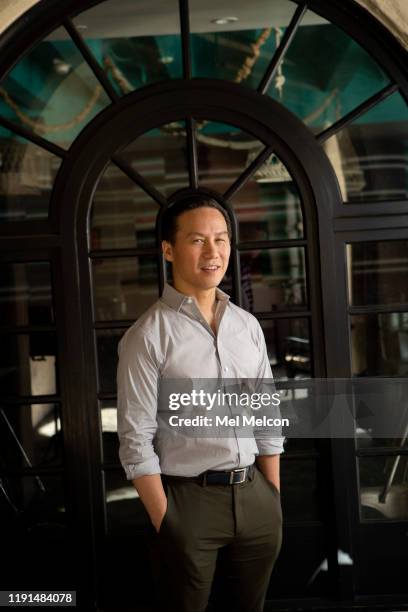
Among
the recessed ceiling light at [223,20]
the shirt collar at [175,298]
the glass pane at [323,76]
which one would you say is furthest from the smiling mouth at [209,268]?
the recessed ceiling light at [223,20]

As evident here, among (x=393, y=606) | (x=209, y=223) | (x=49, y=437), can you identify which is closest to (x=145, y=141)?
(x=209, y=223)

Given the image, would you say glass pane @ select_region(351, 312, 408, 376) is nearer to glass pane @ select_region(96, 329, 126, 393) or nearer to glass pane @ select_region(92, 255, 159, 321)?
glass pane @ select_region(92, 255, 159, 321)

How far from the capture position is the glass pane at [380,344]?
3.15 m

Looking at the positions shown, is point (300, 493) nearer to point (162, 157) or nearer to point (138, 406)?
point (138, 406)

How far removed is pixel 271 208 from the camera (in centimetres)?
313

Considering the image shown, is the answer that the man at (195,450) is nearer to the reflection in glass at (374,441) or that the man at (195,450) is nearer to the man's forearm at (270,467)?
the man's forearm at (270,467)

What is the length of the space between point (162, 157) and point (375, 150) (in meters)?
0.89

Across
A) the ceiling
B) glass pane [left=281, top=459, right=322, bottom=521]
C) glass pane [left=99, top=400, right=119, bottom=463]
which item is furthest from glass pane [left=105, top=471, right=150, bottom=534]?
the ceiling

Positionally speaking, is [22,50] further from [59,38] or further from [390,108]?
[390,108]

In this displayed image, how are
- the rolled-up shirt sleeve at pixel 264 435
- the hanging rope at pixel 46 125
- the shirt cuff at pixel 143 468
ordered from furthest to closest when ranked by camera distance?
the hanging rope at pixel 46 125
the rolled-up shirt sleeve at pixel 264 435
the shirt cuff at pixel 143 468

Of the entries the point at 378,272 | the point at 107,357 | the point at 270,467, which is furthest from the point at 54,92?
the point at 270,467

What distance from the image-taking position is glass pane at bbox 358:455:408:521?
316 centimetres

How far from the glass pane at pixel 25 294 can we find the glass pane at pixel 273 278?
2.73 ft

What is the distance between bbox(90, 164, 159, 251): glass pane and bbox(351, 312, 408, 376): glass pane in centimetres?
95
